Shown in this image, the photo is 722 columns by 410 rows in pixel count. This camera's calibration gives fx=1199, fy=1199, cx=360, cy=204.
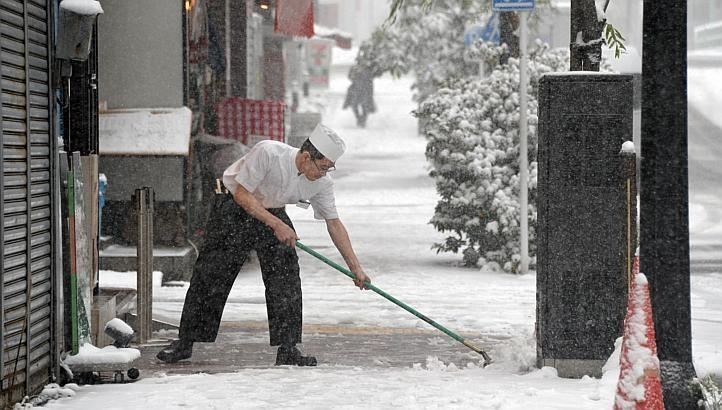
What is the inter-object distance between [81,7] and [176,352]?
244 centimetres

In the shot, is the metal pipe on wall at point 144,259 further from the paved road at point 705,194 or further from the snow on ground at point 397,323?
the paved road at point 705,194

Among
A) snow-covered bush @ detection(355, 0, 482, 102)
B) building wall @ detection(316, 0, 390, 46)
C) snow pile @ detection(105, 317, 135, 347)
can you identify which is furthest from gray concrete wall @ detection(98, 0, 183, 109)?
building wall @ detection(316, 0, 390, 46)

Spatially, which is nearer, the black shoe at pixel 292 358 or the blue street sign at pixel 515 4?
the black shoe at pixel 292 358

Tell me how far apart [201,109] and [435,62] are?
1693cm

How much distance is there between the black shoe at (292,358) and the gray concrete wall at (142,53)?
4299mm

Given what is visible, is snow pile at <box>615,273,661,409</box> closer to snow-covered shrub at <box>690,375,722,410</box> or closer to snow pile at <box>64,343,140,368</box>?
snow-covered shrub at <box>690,375,722,410</box>

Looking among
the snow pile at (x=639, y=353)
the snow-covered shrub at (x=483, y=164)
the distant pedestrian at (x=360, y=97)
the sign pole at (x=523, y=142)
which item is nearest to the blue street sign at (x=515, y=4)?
the sign pole at (x=523, y=142)

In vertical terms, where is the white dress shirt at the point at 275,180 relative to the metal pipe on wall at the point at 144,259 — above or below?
above

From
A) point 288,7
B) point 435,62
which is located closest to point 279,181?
point 288,7

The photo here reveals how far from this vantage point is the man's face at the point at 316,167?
24.4 feet

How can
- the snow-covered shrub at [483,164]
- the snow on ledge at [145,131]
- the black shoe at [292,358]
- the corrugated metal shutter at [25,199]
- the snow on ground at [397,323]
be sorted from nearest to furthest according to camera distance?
the corrugated metal shutter at [25,199] < the snow on ground at [397,323] < the black shoe at [292,358] < the snow on ledge at [145,131] < the snow-covered shrub at [483,164]

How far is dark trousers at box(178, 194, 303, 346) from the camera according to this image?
7.67m

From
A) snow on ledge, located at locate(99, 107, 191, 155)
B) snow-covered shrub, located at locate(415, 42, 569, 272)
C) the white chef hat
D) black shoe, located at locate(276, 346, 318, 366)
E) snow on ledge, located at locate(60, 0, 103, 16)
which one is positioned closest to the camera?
snow on ledge, located at locate(60, 0, 103, 16)

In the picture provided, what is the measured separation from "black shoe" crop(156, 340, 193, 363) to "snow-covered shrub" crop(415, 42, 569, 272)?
517 cm
